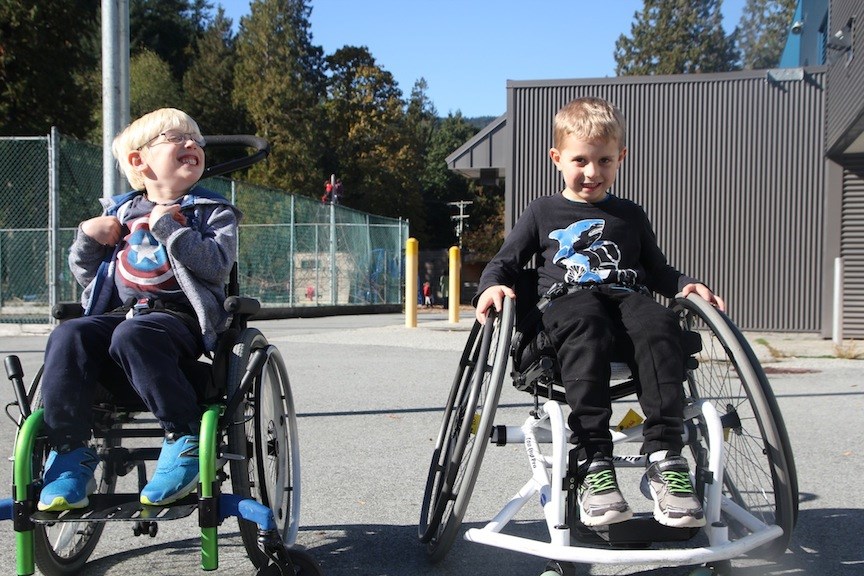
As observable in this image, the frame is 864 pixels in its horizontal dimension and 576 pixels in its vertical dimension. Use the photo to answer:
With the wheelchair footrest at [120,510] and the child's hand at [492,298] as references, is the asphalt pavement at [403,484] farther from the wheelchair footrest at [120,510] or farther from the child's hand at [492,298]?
the child's hand at [492,298]

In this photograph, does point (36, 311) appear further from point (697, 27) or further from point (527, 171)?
point (697, 27)

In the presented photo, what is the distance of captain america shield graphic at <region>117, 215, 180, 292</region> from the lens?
9.57ft

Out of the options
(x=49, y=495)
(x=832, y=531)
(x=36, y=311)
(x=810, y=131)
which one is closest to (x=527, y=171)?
(x=810, y=131)

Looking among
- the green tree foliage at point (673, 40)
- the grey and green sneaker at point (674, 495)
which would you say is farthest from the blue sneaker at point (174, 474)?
the green tree foliage at point (673, 40)

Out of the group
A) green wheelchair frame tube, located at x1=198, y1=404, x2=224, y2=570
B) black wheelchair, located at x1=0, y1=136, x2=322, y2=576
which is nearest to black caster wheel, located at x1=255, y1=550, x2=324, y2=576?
black wheelchair, located at x1=0, y1=136, x2=322, y2=576

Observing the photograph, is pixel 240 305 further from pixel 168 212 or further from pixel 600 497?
pixel 600 497

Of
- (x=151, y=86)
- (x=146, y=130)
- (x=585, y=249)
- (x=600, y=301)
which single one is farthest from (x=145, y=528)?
(x=151, y=86)

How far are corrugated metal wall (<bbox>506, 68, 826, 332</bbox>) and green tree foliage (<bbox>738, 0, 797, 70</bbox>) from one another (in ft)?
188

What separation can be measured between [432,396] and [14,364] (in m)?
4.68

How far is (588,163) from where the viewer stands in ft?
10.1

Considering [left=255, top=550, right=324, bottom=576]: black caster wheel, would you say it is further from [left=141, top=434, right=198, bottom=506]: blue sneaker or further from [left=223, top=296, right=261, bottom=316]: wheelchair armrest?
[left=223, top=296, right=261, bottom=316]: wheelchair armrest

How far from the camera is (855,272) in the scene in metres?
13.8

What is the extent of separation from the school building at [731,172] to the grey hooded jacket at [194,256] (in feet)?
40.4

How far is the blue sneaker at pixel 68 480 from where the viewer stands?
93.5 inches
